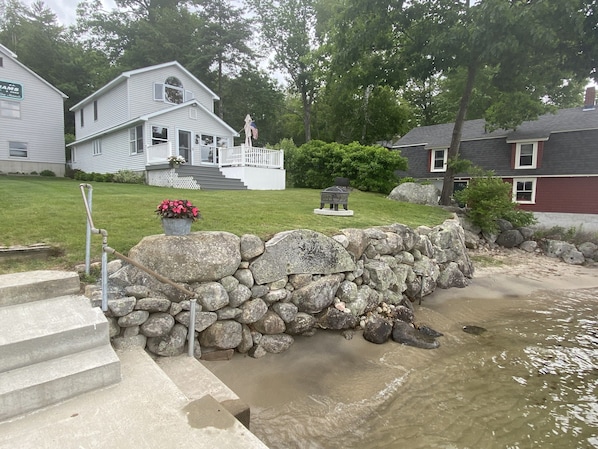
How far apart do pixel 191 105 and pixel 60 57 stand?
1704cm

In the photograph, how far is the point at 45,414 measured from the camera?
232 centimetres

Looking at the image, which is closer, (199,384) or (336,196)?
(199,384)

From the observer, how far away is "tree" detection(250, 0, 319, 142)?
28078mm

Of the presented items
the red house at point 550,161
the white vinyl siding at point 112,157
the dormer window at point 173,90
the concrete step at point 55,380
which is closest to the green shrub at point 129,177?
the white vinyl siding at point 112,157

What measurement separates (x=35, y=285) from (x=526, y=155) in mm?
19809

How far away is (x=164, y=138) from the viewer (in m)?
16.5

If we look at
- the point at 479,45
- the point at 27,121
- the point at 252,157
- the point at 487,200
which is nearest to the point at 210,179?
the point at 252,157

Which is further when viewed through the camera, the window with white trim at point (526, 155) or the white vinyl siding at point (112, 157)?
the window with white trim at point (526, 155)

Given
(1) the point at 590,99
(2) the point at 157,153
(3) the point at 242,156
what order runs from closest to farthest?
1. (3) the point at 242,156
2. (2) the point at 157,153
3. (1) the point at 590,99

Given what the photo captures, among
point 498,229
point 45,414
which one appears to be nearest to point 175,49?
point 498,229

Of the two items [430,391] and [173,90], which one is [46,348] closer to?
[430,391]

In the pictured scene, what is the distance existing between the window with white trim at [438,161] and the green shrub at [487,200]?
7650mm

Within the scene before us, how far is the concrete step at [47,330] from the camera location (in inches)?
97.6

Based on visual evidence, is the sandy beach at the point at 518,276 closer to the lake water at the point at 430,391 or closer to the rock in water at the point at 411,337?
the rock in water at the point at 411,337
